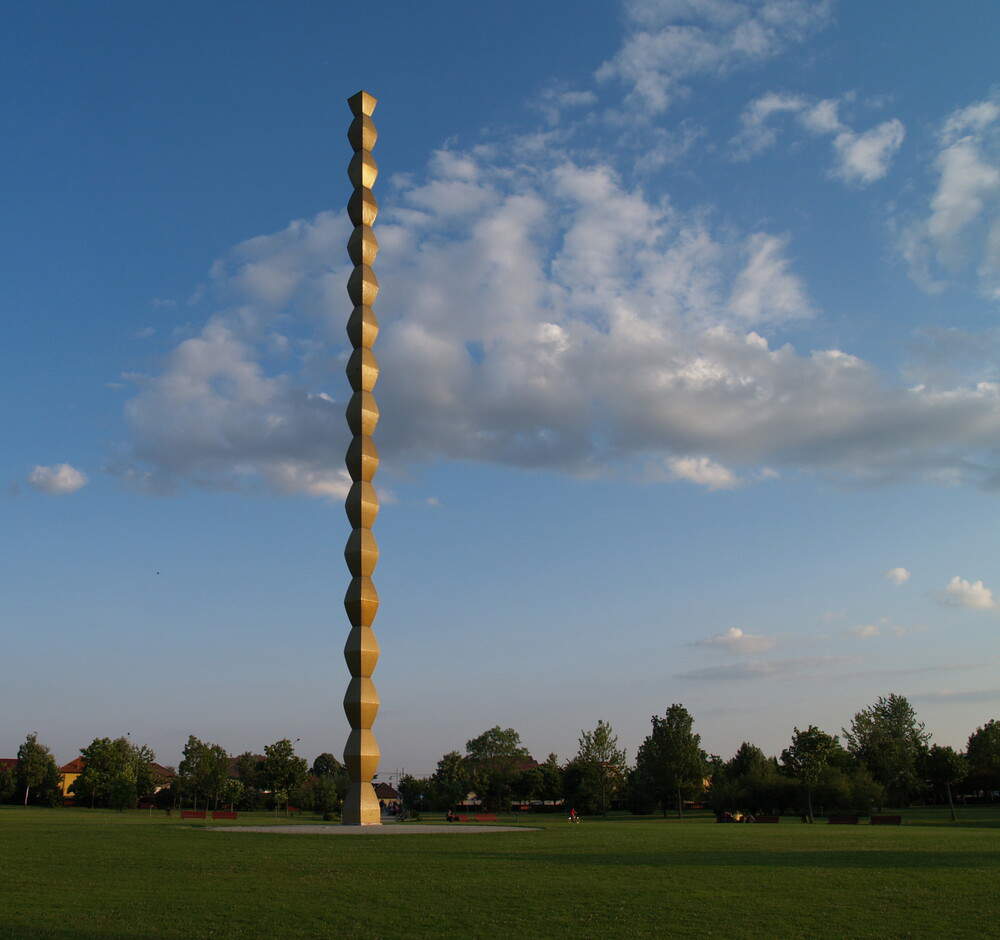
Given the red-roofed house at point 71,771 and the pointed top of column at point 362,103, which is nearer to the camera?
the pointed top of column at point 362,103

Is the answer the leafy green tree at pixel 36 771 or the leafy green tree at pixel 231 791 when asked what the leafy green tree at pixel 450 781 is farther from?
the leafy green tree at pixel 36 771

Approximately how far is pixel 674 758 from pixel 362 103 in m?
55.1

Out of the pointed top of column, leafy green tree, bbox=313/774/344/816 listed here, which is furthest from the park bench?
the pointed top of column

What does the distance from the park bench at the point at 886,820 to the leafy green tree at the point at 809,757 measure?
28.0 feet

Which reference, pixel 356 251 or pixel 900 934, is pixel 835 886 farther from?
pixel 356 251

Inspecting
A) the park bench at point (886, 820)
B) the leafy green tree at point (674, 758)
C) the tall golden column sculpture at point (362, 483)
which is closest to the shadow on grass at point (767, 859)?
the tall golden column sculpture at point (362, 483)

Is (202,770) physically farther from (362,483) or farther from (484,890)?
(484,890)

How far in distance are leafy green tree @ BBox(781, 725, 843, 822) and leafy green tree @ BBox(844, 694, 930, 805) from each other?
1491 centimetres

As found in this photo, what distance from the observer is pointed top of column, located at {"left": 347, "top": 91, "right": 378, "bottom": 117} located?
4353 centimetres

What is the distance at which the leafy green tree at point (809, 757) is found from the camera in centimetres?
6134

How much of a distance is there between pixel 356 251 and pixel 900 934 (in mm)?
35584

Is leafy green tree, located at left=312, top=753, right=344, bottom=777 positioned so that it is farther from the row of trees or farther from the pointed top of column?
the pointed top of column

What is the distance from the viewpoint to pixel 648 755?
76875 millimetres

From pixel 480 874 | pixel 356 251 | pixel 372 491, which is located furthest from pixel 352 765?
pixel 356 251
